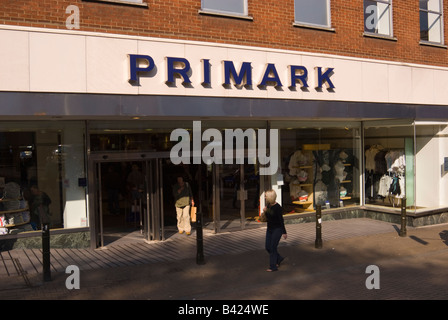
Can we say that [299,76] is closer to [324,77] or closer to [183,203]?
[324,77]

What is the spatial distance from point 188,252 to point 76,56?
4.91m

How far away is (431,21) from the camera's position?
16078mm

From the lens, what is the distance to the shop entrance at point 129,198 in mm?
11586

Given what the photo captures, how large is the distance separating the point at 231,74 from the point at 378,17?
596 centimetres

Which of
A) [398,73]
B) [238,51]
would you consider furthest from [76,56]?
[398,73]

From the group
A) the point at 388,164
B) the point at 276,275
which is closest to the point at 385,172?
the point at 388,164

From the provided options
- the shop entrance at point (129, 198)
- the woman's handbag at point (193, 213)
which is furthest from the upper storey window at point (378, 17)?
the shop entrance at point (129, 198)

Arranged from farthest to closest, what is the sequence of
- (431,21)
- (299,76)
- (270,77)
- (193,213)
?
(431,21), (193,213), (299,76), (270,77)

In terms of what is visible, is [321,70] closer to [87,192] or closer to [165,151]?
[165,151]

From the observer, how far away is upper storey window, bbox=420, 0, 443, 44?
1587cm

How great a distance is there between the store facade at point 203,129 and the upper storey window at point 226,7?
102 centimetres
